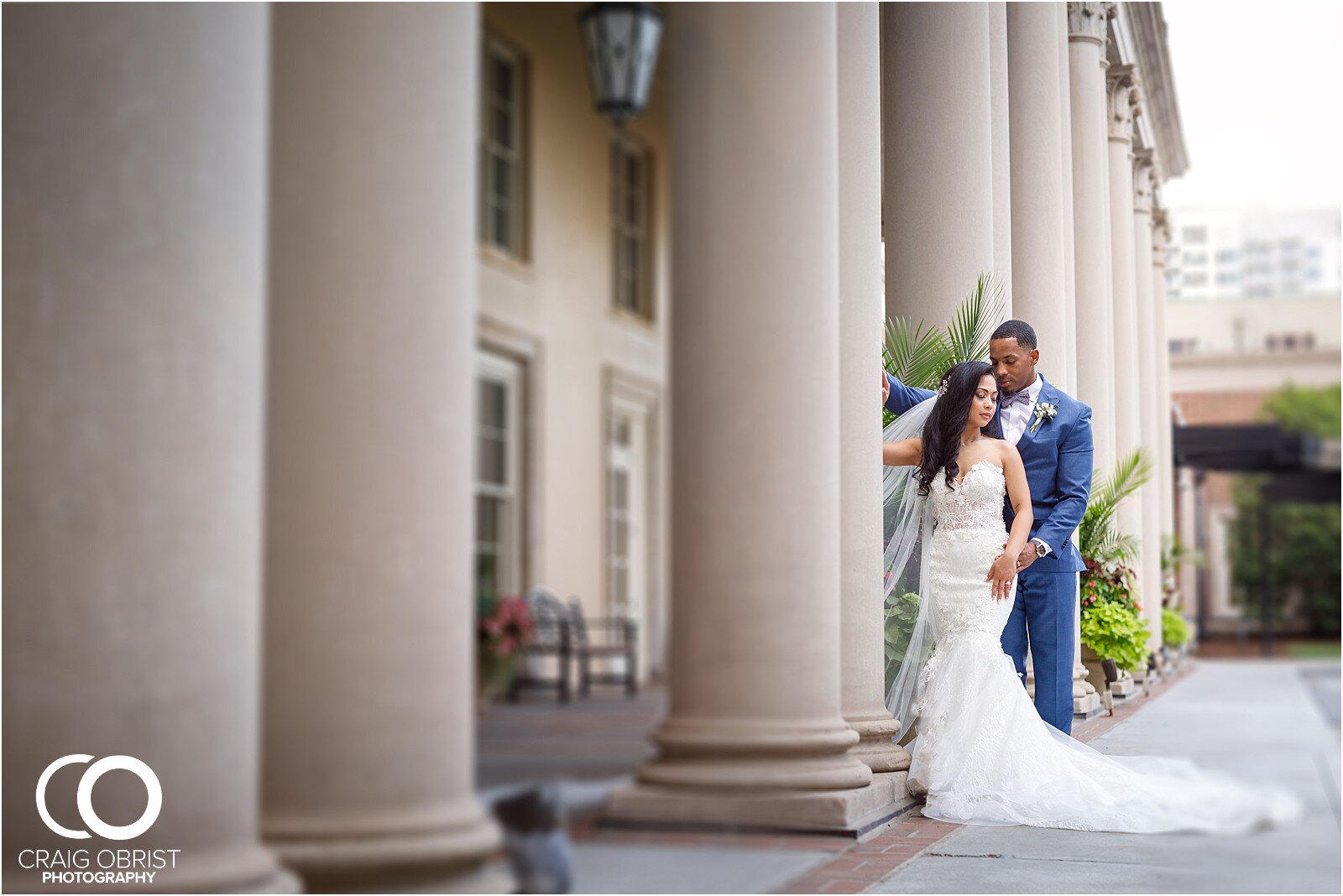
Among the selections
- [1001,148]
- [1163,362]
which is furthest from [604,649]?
[1163,362]

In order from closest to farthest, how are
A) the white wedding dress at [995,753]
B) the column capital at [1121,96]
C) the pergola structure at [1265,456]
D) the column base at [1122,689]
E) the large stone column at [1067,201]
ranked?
the white wedding dress at [995,753]
the column base at [1122,689]
the large stone column at [1067,201]
the column capital at [1121,96]
the pergola structure at [1265,456]

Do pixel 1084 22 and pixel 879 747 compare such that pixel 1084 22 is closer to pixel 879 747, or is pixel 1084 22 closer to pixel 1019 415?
pixel 1019 415

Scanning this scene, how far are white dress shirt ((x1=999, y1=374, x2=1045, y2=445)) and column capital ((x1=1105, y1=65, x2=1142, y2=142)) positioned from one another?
37.2ft

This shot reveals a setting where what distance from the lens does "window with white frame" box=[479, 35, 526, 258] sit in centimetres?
1634

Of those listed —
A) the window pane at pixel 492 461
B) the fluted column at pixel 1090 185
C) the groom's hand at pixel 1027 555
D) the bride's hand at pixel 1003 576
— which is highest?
the fluted column at pixel 1090 185

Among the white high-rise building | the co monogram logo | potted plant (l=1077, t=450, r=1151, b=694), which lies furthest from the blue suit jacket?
the white high-rise building

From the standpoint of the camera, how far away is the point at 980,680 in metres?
7.32

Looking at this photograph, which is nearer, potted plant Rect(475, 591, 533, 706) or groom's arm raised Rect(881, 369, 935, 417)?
groom's arm raised Rect(881, 369, 935, 417)

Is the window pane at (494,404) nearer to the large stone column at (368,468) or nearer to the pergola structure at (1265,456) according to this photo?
the large stone column at (368,468)

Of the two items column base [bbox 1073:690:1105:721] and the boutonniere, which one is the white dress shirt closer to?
the boutonniere

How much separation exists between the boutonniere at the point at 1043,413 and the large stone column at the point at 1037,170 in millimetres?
3650

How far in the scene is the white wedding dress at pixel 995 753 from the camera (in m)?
6.41

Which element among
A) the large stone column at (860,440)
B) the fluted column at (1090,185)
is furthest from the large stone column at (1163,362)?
the large stone column at (860,440)

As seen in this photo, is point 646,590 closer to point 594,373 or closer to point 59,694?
point 594,373
